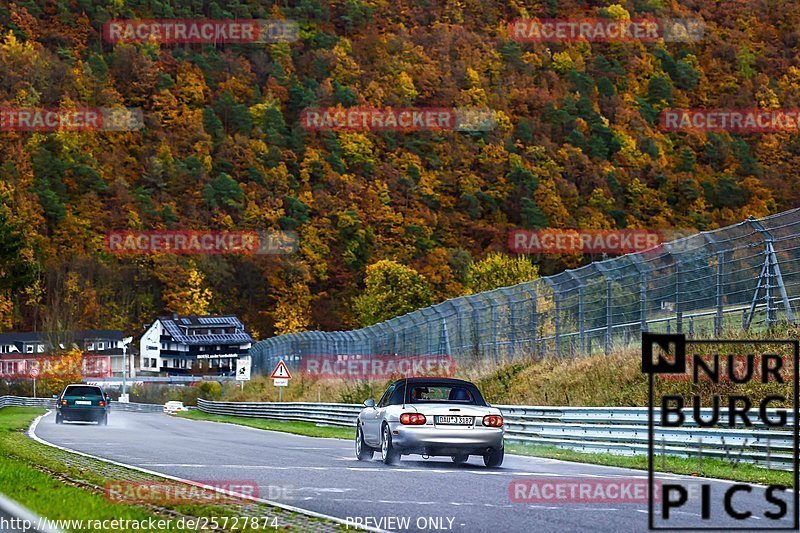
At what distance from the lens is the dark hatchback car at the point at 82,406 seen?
133 ft

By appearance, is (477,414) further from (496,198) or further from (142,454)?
(496,198)

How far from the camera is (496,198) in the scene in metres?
186

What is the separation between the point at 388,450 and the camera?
17969 mm

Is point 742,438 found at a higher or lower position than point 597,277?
lower

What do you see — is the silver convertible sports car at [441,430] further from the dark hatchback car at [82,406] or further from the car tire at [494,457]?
the dark hatchback car at [82,406]

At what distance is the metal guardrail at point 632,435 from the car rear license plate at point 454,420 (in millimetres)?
3037

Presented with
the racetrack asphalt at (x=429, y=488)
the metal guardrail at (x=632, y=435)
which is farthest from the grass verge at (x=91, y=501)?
the metal guardrail at (x=632, y=435)

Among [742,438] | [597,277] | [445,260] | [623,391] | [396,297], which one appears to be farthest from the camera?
[445,260]

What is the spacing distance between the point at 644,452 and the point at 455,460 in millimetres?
2932

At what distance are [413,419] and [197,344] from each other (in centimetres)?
15282

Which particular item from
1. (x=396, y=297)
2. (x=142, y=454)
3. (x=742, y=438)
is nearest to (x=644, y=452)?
(x=742, y=438)

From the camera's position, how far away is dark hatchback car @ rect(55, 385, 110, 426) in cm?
4041

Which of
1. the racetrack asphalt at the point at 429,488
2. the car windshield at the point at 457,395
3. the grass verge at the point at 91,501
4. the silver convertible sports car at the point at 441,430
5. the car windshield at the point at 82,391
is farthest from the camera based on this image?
the car windshield at the point at 82,391

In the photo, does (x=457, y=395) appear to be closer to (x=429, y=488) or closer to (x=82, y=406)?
(x=429, y=488)
